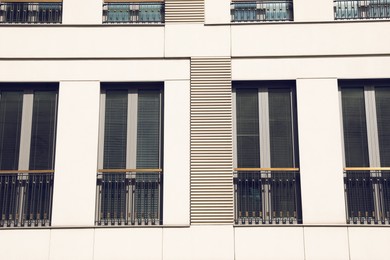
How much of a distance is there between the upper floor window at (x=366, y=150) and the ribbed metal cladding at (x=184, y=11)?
429 cm

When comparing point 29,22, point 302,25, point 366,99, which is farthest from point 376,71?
point 29,22

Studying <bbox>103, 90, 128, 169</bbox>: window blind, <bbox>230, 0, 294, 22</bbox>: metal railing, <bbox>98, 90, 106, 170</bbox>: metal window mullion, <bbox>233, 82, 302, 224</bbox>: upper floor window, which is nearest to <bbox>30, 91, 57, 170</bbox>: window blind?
<bbox>98, 90, 106, 170</bbox>: metal window mullion

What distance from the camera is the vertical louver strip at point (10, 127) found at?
14.2m

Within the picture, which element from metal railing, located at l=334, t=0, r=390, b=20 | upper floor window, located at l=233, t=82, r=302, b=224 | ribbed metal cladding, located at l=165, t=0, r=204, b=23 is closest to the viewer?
upper floor window, located at l=233, t=82, r=302, b=224

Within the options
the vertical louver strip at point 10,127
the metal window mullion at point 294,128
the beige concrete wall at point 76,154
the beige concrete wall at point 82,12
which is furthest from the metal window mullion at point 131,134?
the metal window mullion at point 294,128

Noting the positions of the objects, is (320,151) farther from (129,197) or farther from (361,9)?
(129,197)

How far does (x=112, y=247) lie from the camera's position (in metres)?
13.4

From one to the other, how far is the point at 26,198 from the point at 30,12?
5.18 meters

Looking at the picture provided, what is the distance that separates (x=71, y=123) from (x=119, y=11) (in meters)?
3.45

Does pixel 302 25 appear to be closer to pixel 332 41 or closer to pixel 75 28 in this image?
pixel 332 41

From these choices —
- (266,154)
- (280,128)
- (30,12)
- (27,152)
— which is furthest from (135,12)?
(266,154)

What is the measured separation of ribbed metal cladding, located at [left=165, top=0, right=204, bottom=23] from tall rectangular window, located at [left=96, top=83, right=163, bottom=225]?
188 centimetres

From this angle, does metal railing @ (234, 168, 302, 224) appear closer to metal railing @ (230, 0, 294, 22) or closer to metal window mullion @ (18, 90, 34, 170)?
metal railing @ (230, 0, 294, 22)

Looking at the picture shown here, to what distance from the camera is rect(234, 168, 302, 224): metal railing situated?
13.7 metres
